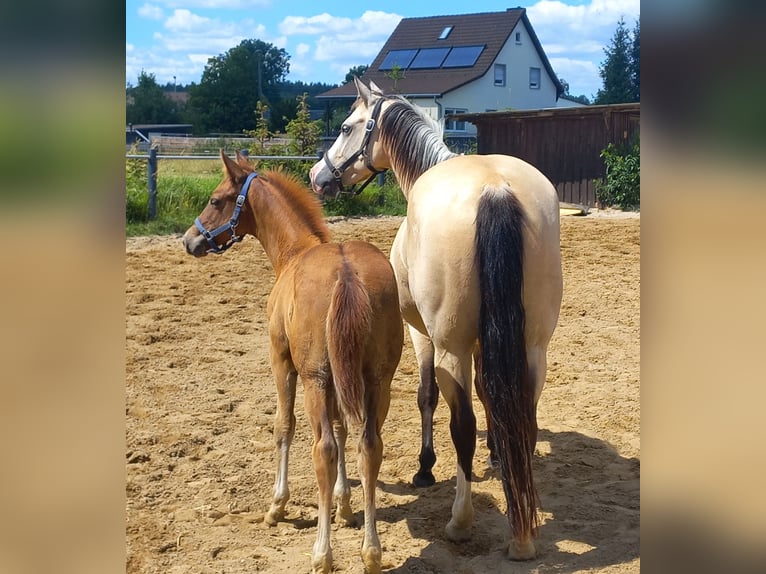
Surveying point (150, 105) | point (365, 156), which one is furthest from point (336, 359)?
point (150, 105)

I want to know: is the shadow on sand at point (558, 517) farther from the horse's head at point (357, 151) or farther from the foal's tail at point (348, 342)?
the horse's head at point (357, 151)

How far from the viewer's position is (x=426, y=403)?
4180 millimetres

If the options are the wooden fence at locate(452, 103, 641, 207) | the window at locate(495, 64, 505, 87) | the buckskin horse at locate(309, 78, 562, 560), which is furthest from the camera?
the window at locate(495, 64, 505, 87)

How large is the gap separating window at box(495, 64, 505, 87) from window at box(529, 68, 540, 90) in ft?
11.3

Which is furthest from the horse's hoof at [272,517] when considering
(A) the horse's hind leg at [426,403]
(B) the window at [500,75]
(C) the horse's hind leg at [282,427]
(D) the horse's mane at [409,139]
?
(B) the window at [500,75]

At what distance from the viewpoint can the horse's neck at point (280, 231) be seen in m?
3.88

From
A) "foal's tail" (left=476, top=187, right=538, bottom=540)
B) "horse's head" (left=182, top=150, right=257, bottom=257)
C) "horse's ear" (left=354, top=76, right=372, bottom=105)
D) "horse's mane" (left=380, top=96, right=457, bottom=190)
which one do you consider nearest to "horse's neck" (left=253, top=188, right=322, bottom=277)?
"horse's head" (left=182, top=150, right=257, bottom=257)

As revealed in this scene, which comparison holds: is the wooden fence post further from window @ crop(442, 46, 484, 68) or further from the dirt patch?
window @ crop(442, 46, 484, 68)

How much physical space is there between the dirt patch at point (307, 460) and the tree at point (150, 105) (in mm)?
49662

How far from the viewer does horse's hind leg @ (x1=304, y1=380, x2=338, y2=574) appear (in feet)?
9.62
